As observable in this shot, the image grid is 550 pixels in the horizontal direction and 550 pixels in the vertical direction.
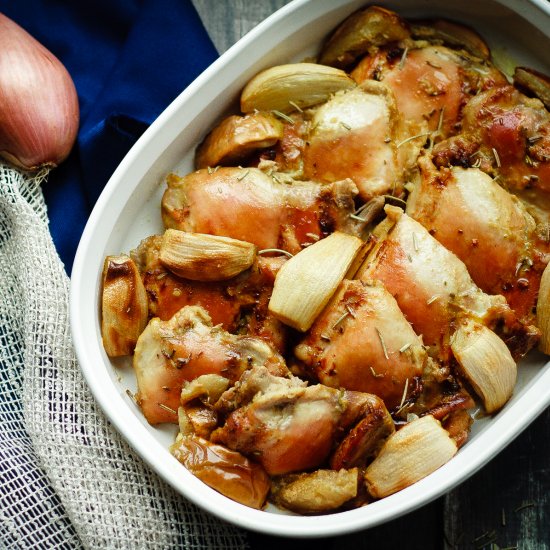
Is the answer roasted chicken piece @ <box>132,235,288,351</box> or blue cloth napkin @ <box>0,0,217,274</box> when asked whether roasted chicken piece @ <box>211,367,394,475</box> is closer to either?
roasted chicken piece @ <box>132,235,288,351</box>

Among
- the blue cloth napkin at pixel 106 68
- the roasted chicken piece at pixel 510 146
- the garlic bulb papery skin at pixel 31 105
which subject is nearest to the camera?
the roasted chicken piece at pixel 510 146

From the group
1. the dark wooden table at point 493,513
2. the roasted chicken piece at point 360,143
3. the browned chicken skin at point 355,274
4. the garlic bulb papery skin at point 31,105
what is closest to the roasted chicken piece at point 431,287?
the browned chicken skin at point 355,274

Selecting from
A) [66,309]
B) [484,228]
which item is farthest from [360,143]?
[66,309]

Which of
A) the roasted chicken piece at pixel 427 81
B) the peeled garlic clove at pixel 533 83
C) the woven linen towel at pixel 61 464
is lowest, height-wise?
the woven linen towel at pixel 61 464

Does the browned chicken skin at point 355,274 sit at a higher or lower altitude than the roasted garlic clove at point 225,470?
higher

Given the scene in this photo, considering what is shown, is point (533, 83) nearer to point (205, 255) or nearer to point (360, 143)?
point (360, 143)

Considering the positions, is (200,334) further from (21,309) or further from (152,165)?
(21,309)

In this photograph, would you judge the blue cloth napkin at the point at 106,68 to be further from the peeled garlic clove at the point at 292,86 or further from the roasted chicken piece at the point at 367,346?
the roasted chicken piece at the point at 367,346

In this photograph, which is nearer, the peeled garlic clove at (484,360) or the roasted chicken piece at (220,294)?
the peeled garlic clove at (484,360)
